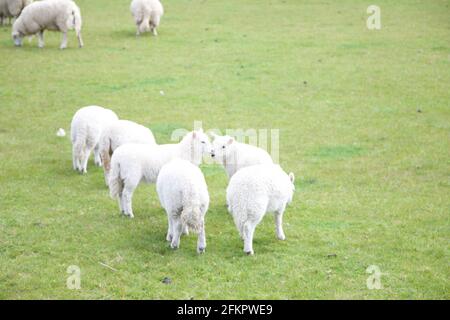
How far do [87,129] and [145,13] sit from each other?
42.5ft

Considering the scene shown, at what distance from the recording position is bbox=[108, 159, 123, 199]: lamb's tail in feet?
33.3

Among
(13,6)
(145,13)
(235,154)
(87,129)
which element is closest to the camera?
(235,154)

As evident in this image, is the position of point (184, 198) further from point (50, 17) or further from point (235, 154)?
point (50, 17)

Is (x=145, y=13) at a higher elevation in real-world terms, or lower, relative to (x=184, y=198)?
higher

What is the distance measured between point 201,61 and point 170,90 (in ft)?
11.0

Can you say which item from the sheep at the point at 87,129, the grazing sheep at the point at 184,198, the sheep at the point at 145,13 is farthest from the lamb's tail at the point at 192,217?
the sheep at the point at 145,13

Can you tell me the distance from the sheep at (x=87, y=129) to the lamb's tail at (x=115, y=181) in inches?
82.4

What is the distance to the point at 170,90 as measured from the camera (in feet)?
60.7

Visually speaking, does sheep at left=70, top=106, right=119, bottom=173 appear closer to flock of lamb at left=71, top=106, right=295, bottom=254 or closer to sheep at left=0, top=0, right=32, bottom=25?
flock of lamb at left=71, top=106, right=295, bottom=254

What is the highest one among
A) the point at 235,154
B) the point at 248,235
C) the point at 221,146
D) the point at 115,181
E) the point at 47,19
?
the point at 47,19

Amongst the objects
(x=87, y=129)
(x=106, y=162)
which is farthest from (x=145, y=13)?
(x=106, y=162)

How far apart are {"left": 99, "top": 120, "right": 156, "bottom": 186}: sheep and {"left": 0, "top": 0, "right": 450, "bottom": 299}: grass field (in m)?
0.68

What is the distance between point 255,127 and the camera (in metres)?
15.3
